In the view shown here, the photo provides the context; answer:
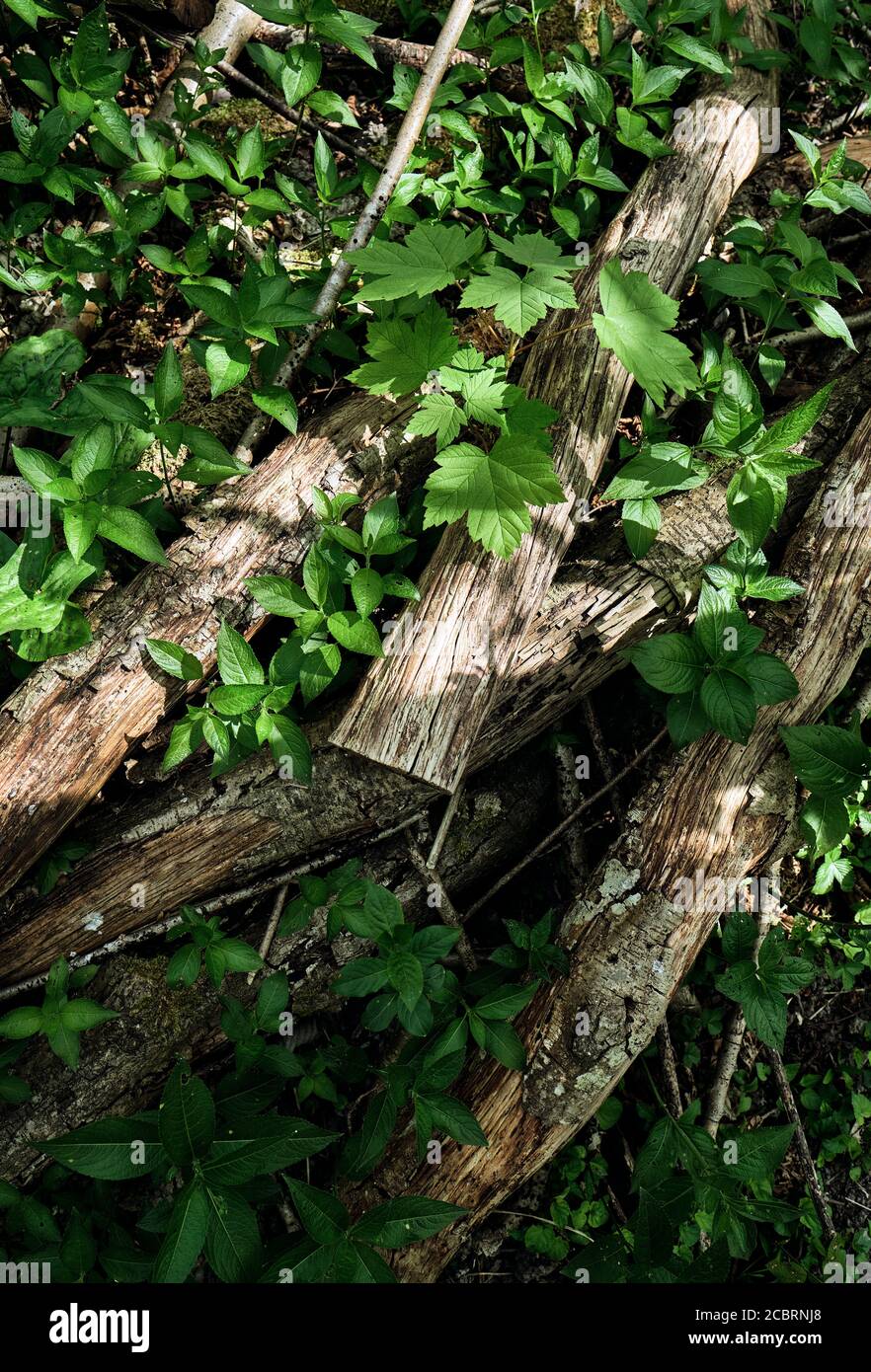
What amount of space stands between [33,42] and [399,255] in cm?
212

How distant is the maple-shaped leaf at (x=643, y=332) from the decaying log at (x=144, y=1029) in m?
1.65

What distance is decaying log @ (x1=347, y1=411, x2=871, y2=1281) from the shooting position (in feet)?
8.80

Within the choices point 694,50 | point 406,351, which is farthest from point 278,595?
point 694,50

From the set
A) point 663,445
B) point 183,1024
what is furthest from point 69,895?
point 663,445

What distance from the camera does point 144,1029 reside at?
2.75 m

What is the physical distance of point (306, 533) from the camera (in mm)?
2912

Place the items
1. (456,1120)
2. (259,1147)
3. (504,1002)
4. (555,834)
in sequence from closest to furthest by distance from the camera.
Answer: (259,1147) → (456,1120) → (504,1002) → (555,834)

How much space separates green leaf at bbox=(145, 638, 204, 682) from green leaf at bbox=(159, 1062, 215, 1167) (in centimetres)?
108

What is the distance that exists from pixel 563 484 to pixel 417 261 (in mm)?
820

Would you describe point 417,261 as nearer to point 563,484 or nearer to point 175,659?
point 563,484

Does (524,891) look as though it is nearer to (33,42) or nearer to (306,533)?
(306,533)

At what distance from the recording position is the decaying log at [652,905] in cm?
268

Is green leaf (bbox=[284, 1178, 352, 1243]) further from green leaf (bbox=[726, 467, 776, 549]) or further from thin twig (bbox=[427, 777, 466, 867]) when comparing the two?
green leaf (bbox=[726, 467, 776, 549])

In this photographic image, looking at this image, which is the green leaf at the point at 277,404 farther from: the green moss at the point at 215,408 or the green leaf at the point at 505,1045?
the green leaf at the point at 505,1045
